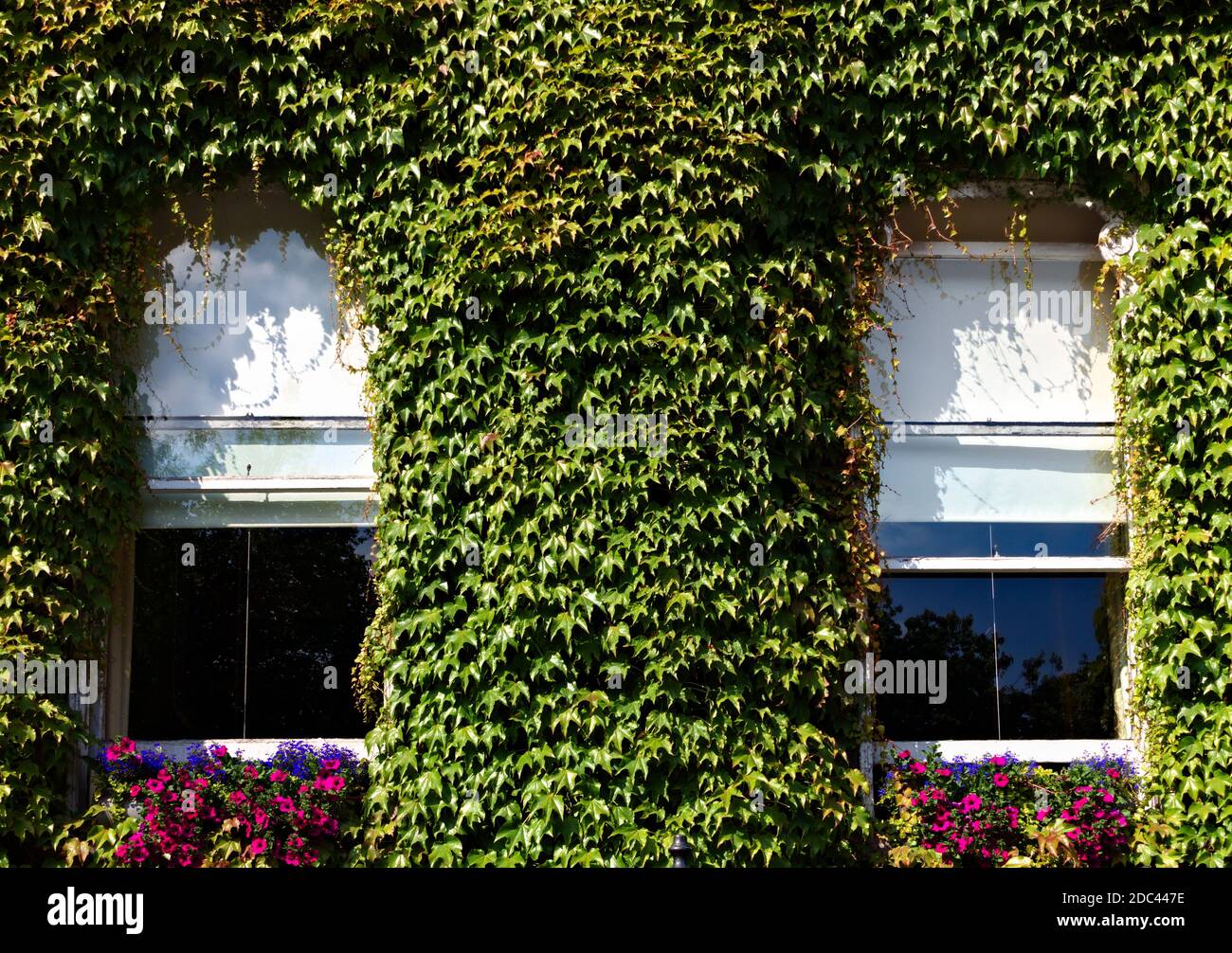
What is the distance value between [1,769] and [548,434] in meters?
3.07

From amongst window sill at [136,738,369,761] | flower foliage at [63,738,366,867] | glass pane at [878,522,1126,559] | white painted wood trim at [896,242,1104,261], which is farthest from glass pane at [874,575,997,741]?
flower foliage at [63,738,366,867]

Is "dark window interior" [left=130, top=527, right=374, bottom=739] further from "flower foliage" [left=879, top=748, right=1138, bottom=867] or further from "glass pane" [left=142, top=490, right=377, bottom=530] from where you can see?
"flower foliage" [left=879, top=748, right=1138, bottom=867]

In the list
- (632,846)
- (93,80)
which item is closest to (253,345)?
(93,80)

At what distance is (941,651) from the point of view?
20.1 feet

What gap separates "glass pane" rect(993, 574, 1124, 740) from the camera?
6.11 m

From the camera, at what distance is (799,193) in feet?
19.9

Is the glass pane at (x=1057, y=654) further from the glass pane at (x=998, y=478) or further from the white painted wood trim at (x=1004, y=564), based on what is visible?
the glass pane at (x=998, y=478)

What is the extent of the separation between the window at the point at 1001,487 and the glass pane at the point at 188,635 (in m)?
3.39

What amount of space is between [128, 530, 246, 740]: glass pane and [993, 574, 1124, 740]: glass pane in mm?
4062

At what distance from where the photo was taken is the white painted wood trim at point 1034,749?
6.00 meters

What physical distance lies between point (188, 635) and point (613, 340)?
2.71 metres

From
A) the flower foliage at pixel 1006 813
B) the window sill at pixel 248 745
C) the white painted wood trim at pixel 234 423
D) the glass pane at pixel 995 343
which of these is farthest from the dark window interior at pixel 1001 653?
the white painted wood trim at pixel 234 423

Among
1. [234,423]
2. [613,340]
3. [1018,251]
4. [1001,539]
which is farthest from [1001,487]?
[234,423]
